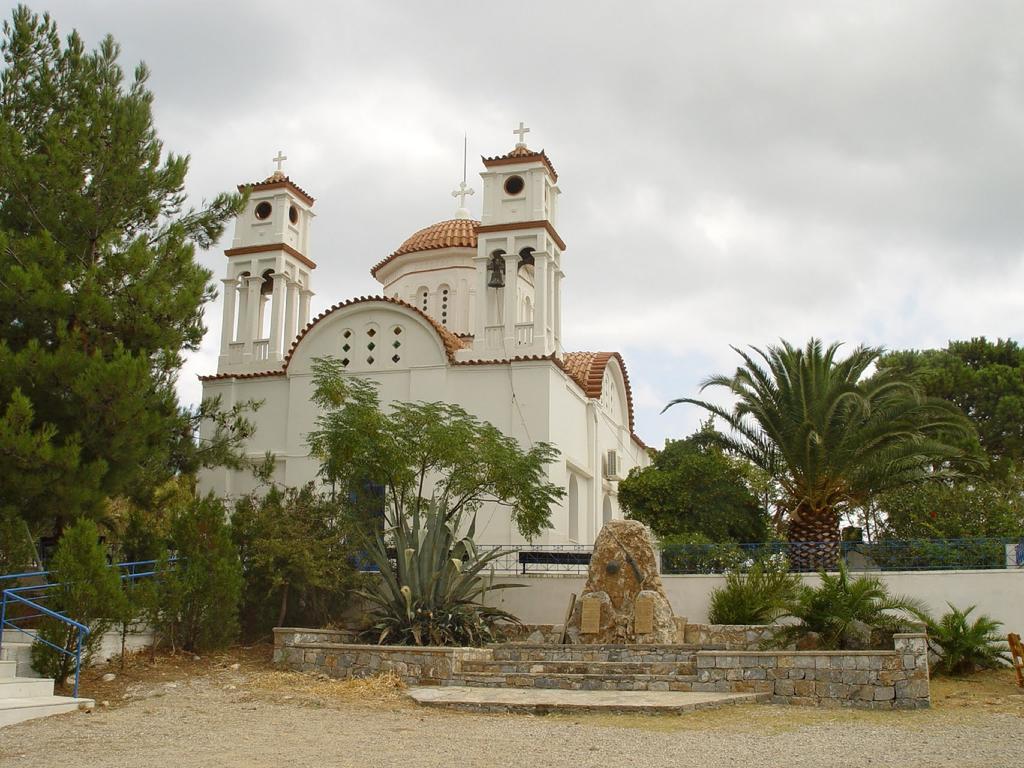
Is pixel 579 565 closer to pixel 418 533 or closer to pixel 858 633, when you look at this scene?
pixel 418 533

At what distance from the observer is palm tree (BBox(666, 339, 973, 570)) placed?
1702cm

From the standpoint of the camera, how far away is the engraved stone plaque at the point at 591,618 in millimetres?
14367

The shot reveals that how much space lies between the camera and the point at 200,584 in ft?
43.1

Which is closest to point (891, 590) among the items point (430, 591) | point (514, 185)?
point (430, 591)

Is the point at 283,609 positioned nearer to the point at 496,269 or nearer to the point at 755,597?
the point at 755,597

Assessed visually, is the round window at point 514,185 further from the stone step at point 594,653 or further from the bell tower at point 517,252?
the stone step at point 594,653

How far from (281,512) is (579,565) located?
17.3ft

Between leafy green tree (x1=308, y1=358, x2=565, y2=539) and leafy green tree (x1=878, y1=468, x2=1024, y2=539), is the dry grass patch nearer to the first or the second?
leafy green tree (x1=308, y1=358, x2=565, y2=539)

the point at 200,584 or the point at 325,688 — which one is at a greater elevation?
the point at 200,584

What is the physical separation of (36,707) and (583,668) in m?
6.02

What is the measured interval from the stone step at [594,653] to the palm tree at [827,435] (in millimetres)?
4180

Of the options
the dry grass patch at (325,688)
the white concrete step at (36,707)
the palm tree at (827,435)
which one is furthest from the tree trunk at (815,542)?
the white concrete step at (36,707)

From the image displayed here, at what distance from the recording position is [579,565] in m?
17.6

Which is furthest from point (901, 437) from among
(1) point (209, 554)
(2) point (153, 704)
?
(2) point (153, 704)
